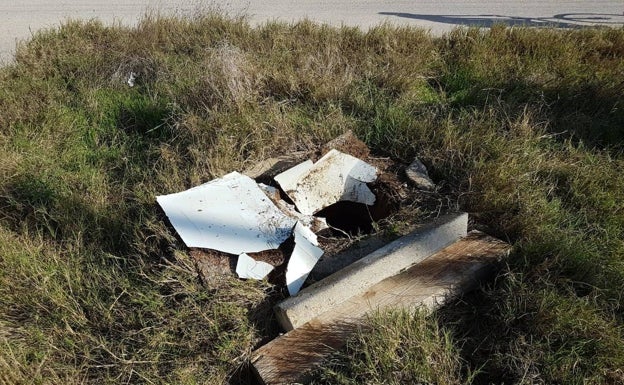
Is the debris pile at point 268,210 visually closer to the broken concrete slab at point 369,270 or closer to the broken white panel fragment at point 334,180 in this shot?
the broken white panel fragment at point 334,180

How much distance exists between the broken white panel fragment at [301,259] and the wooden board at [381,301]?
256 millimetres

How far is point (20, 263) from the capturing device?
2.44 metres

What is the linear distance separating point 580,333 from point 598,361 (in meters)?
0.13

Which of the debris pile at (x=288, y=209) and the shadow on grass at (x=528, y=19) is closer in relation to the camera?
the debris pile at (x=288, y=209)

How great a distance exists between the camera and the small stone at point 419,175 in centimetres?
305

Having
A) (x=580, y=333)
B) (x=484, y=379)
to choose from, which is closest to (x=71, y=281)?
(x=484, y=379)

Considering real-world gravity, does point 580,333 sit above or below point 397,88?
below

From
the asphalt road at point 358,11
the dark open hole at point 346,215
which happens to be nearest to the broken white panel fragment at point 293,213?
the dark open hole at point 346,215

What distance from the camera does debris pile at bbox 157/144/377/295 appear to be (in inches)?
95.6

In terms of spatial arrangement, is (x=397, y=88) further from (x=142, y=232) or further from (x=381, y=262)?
(x=142, y=232)

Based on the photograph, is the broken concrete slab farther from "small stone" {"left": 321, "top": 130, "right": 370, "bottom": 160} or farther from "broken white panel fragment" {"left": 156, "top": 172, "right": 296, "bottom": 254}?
"small stone" {"left": 321, "top": 130, "right": 370, "bottom": 160}

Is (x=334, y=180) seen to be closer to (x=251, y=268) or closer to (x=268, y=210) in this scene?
(x=268, y=210)

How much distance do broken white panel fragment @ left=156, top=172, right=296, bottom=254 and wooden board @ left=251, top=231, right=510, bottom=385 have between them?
21.8 inches

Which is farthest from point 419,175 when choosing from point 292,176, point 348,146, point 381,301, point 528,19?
point 528,19
